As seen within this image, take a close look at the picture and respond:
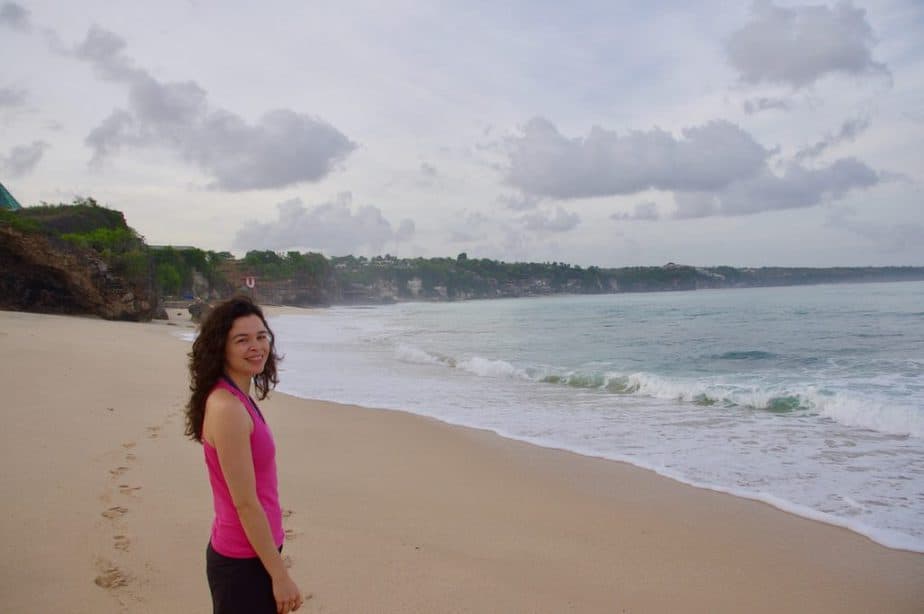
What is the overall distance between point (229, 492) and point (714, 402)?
11.1 meters

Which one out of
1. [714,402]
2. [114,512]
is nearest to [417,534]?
[114,512]

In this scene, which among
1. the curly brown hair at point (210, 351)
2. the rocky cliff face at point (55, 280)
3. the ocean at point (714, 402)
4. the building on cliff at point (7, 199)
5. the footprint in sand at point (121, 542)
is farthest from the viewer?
the building on cliff at point (7, 199)

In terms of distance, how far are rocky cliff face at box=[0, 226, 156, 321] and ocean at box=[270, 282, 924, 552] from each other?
9447 millimetres

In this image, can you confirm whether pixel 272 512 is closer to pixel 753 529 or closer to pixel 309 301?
pixel 753 529

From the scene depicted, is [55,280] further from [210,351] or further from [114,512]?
[210,351]

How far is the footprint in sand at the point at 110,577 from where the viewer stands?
3314 mm

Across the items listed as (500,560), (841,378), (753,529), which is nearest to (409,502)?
(500,560)

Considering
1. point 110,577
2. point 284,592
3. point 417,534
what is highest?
point 284,592

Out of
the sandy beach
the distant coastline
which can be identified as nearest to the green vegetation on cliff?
the distant coastline

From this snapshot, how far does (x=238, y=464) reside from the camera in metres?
1.97

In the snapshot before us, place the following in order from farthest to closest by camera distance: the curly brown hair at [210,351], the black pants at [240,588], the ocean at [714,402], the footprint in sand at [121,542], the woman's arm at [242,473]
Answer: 1. the ocean at [714,402]
2. the footprint in sand at [121,542]
3. the curly brown hair at [210,351]
4. the black pants at [240,588]
5. the woman's arm at [242,473]

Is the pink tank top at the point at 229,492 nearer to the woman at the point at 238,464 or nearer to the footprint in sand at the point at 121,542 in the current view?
the woman at the point at 238,464

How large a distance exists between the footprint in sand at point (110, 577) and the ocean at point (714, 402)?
198 inches

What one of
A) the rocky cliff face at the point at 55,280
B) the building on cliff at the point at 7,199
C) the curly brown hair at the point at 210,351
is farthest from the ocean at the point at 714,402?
the building on cliff at the point at 7,199
